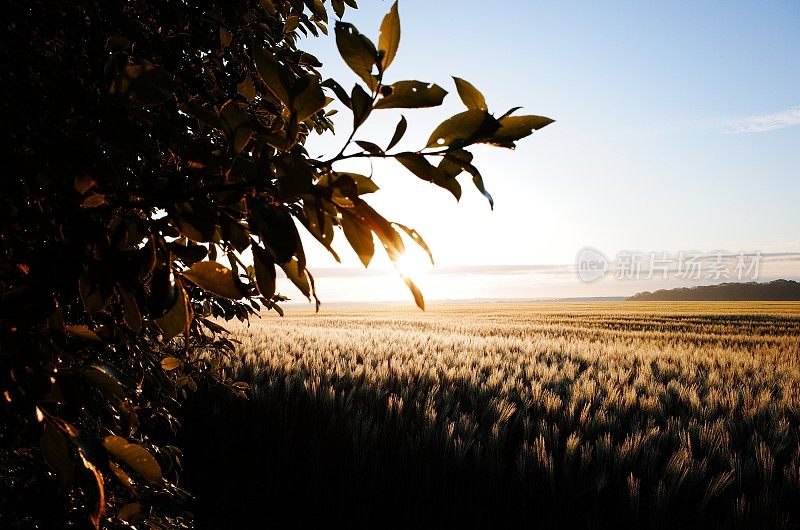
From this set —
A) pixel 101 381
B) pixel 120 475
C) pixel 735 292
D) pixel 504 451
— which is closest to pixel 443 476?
pixel 504 451

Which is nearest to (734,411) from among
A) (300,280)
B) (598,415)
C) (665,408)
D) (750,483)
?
(665,408)

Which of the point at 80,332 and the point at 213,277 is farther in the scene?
the point at 80,332

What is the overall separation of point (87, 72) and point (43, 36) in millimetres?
140

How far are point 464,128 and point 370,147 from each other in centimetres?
13

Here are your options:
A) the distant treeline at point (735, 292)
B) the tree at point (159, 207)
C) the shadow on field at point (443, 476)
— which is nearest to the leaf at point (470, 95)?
the tree at point (159, 207)

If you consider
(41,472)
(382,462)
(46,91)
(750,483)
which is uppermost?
(46,91)

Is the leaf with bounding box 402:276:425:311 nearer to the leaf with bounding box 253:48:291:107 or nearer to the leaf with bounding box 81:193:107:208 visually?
the leaf with bounding box 253:48:291:107

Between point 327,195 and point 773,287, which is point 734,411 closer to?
point 327,195

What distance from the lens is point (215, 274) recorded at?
0.66 m

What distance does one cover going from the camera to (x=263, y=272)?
60cm

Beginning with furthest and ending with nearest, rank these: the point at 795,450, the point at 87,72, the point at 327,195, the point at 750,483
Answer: the point at 795,450 → the point at 750,483 → the point at 87,72 → the point at 327,195

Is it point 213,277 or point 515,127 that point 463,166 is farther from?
point 213,277

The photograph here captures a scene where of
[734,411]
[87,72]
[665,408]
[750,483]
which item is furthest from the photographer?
[665,408]

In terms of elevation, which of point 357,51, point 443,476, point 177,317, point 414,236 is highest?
point 357,51
